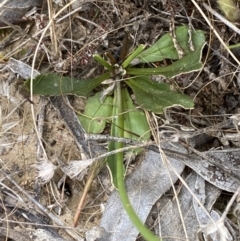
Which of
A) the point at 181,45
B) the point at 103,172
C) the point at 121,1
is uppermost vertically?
the point at 121,1

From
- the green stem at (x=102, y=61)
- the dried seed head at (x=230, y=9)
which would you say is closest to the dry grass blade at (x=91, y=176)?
the green stem at (x=102, y=61)

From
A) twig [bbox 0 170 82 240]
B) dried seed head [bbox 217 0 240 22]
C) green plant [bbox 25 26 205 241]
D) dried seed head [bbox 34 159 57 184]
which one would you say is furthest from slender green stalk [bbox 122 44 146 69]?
twig [bbox 0 170 82 240]

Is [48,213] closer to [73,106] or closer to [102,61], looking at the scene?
[73,106]

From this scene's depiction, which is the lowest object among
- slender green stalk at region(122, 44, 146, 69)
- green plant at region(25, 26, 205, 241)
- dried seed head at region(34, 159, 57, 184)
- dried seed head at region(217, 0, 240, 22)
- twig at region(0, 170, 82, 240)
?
twig at region(0, 170, 82, 240)

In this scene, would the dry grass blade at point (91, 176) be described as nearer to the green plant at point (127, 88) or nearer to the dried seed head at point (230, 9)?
the green plant at point (127, 88)

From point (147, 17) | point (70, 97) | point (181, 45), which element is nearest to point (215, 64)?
point (181, 45)

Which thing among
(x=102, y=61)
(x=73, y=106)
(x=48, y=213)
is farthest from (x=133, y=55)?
(x=48, y=213)

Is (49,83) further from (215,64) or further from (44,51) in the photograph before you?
(215,64)

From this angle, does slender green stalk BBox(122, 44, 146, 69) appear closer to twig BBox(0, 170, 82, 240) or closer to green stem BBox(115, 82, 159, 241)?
green stem BBox(115, 82, 159, 241)
